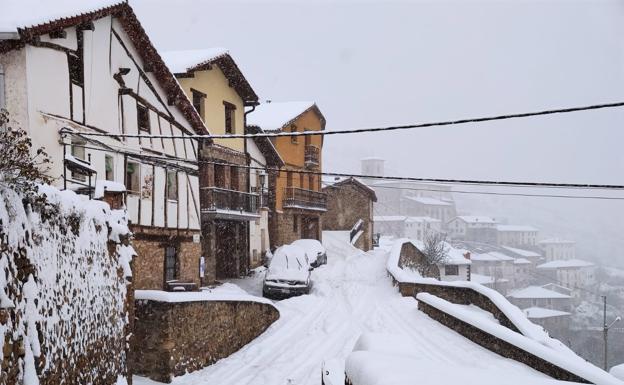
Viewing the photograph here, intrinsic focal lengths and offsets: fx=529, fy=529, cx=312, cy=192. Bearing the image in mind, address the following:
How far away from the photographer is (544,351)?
10.1 meters

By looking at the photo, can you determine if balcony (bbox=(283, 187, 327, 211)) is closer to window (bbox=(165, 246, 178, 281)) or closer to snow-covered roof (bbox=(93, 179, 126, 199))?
window (bbox=(165, 246, 178, 281))

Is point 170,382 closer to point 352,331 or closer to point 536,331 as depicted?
point 352,331

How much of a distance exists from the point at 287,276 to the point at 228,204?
172 inches

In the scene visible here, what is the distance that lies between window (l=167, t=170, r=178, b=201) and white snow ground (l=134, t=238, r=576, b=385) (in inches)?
198

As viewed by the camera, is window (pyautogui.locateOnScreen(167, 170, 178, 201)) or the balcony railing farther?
the balcony railing

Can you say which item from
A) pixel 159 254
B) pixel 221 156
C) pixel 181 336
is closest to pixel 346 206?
pixel 221 156

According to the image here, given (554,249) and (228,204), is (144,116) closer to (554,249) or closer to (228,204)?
(228,204)

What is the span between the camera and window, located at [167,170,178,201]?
56.5 feet

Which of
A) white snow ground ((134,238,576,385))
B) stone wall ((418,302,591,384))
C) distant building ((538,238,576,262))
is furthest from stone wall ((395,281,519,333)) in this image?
distant building ((538,238,576,262))

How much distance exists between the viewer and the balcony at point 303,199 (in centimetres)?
3050

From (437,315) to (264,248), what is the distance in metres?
13.2

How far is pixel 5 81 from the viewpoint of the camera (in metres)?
11.2

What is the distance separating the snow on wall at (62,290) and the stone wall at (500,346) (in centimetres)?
765

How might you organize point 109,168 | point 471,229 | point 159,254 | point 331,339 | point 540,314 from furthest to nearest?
1. point 471,229
2. point 540,314
3. point 159,254
4. point 109,168
5. point 331,339
